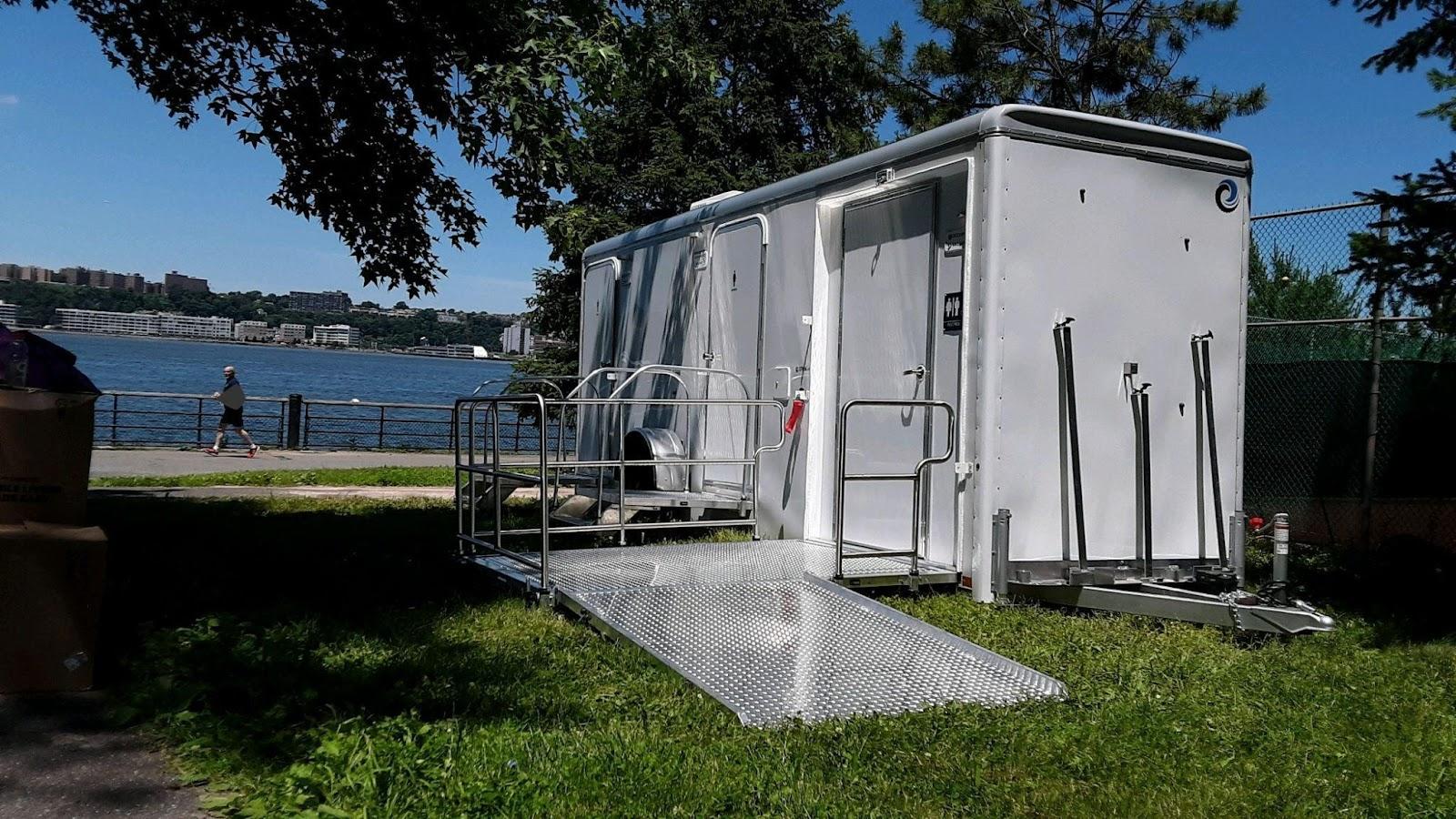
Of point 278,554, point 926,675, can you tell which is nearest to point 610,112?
point 278,554

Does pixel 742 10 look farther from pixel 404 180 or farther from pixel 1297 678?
pixel 1297 678

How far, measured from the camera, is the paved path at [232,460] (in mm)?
17938

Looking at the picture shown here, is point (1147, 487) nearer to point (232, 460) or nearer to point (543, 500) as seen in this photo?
point (543, 500)

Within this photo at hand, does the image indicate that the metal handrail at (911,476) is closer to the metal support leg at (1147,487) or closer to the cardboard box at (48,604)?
the metal support leg at (1147,487)

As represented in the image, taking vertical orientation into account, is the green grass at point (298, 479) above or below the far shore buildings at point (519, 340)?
below

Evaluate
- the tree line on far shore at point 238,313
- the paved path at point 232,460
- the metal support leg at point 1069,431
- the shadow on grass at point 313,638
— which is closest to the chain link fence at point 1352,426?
A: the metal support leg at point 1069,431

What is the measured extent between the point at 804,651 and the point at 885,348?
2.62 m

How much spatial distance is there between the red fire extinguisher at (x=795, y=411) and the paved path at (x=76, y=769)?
181 inches

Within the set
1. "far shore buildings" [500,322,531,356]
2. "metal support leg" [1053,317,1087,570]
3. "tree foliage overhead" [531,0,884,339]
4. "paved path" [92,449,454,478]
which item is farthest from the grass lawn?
"far shore buildings" [500,322,531,356]

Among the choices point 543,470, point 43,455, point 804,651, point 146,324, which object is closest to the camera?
point 43,455

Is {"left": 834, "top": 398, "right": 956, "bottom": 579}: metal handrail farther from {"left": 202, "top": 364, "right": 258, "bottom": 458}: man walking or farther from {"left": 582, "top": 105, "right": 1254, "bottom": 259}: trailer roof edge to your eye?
{"left": 202, "top": 364, "right": 258, "bottom": 458}: man walking

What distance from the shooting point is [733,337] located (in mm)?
9250

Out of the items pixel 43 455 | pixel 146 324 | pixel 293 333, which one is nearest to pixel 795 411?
pixel 43 455

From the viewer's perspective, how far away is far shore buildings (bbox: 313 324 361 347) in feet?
231
